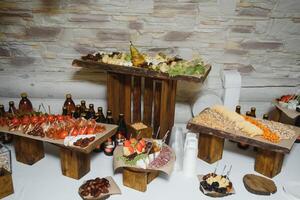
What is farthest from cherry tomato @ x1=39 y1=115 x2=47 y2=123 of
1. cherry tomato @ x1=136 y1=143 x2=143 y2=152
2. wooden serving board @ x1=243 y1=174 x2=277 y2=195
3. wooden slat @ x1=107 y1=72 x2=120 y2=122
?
wooden serving board @ x1=243 y1=174 x2=277 y2=195

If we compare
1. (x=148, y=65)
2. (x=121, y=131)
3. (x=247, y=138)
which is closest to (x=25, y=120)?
(x=121, y=131)

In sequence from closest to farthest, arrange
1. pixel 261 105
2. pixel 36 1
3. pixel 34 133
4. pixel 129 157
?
pixel 129 157 < pixel 34 133 < pixel 36 1 < pixel 261 105

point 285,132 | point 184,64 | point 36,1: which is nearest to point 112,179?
point 184,64

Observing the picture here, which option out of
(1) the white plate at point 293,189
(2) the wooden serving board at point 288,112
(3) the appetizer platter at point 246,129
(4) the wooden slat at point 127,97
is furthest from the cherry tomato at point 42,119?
(2) the wooden serving board at point 288,112

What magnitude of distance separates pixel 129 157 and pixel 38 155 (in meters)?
0.65

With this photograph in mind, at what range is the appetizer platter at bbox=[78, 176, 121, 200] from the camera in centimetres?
163

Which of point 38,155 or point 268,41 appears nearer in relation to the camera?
point 38,155

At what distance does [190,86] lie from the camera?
8.39 ft

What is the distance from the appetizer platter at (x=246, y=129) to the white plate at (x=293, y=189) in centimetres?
22

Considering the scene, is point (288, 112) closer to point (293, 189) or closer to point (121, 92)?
point (293, 189)

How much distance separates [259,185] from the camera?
5.86 ft

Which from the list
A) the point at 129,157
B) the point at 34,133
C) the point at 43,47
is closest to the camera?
the point at 129,157

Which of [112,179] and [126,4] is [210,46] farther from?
[112,179]

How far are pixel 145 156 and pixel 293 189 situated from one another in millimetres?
867
